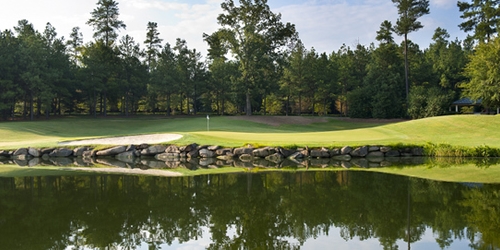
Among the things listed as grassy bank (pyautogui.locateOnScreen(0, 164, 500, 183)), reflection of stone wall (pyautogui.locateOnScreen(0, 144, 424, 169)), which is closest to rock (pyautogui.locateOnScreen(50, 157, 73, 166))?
reflection of stone wall (pyautogui.locateOnScreen(0, 144, 424, 169))

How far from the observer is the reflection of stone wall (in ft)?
63.7

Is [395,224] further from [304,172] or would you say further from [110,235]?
[304,172]

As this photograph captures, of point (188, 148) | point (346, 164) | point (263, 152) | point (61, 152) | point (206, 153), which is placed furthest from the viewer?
point (61, 152)

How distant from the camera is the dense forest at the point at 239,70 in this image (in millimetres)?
49375

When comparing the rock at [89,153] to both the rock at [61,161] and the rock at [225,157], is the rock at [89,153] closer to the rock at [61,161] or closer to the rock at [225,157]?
the rock at [61,161]

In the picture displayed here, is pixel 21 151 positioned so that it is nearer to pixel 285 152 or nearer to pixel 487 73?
pixel 285 152

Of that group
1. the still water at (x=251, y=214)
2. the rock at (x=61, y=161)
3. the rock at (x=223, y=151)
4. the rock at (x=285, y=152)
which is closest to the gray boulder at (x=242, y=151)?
the rock at (x=223, y=151)

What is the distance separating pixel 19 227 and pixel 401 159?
17.2 m

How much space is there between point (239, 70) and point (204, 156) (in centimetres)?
3360

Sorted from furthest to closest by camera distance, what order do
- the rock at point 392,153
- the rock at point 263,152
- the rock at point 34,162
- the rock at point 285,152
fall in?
the rock at point 392,153 → the rock at point 263,152 → the rock at point 285,152 → the rock at point 34,162

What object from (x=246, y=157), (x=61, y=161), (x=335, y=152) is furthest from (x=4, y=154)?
(x=335, y=152)

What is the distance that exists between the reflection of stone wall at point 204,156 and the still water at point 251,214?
18.6 ft

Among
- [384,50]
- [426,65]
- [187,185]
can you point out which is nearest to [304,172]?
[187,185]

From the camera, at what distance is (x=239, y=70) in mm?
54188
